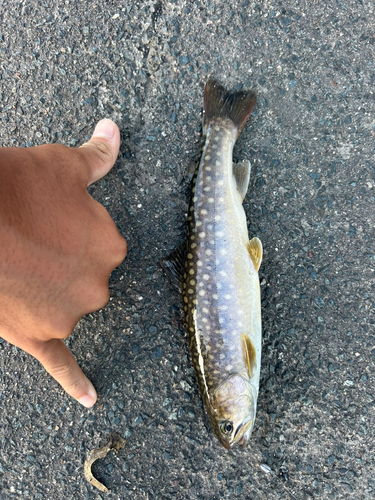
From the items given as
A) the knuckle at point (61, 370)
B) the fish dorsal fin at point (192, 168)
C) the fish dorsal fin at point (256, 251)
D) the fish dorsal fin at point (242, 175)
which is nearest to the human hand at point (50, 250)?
the knuckle at point (61, 370)

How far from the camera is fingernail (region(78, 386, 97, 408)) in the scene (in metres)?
→ 2.96

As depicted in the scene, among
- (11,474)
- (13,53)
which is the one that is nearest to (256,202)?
(13,53)

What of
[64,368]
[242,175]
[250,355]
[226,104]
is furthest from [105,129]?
[250,355]

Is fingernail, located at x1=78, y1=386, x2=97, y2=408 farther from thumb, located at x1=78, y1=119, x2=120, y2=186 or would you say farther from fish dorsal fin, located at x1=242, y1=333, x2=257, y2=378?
thumb, located at x1=78, y1=119, x2=120, y2=186

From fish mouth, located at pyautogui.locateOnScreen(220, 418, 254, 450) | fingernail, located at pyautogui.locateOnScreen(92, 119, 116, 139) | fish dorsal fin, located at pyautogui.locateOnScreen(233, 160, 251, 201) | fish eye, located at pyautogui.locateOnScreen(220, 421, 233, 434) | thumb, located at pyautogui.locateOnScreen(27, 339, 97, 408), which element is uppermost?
fingernail, located at pyautogui.locateOnScreen(92, 119, 116, 139)

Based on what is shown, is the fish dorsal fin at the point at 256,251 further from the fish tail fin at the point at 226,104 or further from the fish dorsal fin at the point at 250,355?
the fish tail fin at the point at 226,104

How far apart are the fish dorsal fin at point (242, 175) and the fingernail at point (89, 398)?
2.11 metres

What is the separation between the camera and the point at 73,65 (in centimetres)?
337

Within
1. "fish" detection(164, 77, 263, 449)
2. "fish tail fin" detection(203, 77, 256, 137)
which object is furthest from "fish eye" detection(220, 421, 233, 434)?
"fish tail fin" detection(203, 77, 256, 137)

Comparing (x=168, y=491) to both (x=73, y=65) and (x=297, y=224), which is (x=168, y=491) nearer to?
(x=297, y=224)

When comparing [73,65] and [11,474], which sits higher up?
[73,65]

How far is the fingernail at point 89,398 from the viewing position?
2.96 m

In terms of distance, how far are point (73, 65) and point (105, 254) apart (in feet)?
6.74

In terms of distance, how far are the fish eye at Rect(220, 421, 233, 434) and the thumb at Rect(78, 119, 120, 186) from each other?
222 centimetres
